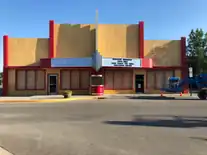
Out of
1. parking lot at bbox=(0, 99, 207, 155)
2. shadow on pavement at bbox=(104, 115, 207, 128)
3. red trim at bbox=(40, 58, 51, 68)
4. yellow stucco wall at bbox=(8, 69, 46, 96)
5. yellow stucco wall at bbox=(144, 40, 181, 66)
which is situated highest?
yellow stucco wall at bbox=(144, 40, 181, 66)

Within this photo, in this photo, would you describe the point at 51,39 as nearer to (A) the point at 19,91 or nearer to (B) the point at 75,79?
(B) the point at 75,79

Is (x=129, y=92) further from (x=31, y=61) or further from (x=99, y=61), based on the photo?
(x=31, y=61)

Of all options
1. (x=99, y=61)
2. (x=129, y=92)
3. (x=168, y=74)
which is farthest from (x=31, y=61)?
(x=168, y=74)

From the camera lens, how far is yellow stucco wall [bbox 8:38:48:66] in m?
38.9

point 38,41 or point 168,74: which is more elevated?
point 38,41

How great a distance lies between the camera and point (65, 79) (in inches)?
1544

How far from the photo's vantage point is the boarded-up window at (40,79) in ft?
128

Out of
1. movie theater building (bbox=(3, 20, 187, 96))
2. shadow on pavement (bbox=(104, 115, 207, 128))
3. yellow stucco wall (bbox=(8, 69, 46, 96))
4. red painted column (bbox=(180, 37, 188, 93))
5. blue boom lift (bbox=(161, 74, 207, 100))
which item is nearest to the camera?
shadow on pavement (bbox=(104, 115, 207, 128))

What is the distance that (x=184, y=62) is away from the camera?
40.0 meters

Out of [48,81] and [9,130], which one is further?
[48,81]

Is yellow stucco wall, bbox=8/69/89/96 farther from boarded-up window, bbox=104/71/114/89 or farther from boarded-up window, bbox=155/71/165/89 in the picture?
boarded-up window, bbox=155/71/165/89

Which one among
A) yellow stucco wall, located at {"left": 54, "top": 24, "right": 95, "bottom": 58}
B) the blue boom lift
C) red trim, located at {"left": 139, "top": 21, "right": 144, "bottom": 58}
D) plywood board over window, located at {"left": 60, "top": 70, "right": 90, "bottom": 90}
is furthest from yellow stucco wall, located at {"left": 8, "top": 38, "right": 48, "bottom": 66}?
the blue boom lift

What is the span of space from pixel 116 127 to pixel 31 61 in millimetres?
28204

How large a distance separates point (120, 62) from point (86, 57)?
12.9 ft
